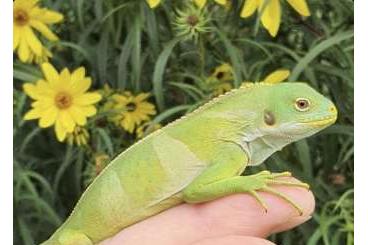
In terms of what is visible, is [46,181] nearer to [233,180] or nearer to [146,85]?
[146,85]

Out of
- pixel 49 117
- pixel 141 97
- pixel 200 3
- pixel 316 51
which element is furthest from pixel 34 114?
pixel 316 51

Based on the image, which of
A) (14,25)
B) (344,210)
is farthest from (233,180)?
(14,25)

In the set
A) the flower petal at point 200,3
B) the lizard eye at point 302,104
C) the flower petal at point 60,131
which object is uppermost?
the flower petal at point 200,3

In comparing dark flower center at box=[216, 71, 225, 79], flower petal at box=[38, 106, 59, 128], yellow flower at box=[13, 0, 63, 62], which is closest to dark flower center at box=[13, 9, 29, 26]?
yellow flower at box=[13, 0, 63, 62]

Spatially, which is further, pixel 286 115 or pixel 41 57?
pixel 41 57

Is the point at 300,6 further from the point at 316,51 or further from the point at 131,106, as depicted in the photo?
the point at 131,106

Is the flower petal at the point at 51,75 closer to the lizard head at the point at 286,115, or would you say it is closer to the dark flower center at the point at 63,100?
the dark flower center at the point at 63,100

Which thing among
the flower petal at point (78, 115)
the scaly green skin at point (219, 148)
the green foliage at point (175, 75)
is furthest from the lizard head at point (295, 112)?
the flower petal at point (78, 115)
